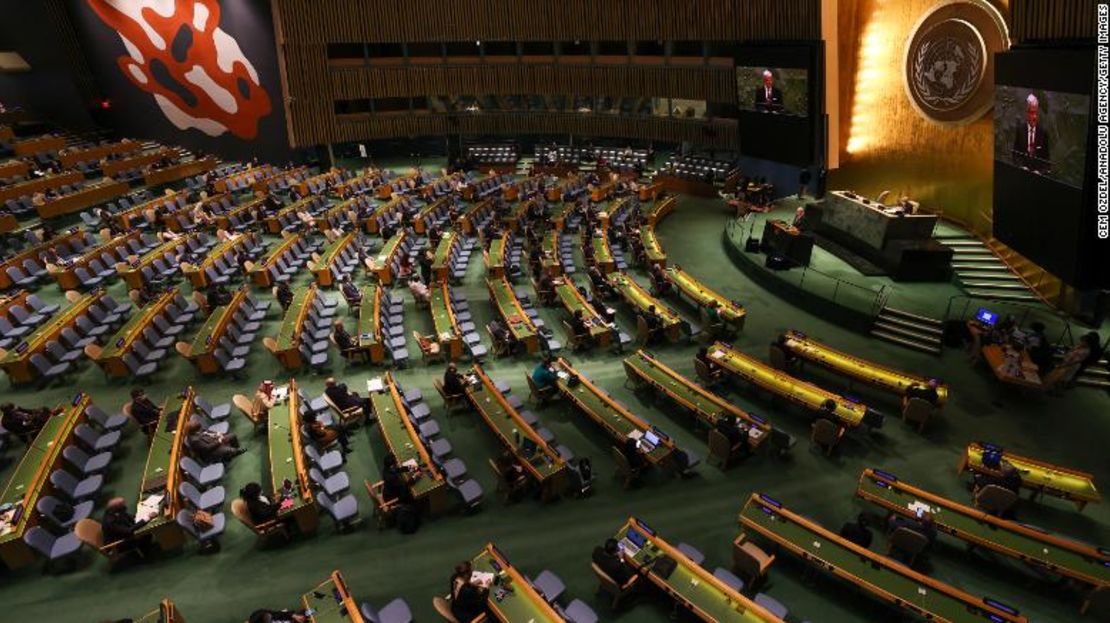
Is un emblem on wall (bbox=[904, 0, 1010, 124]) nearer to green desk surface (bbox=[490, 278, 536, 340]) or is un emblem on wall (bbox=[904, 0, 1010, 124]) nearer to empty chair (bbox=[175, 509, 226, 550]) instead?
green desk surface (bbox=[490, 278, 536, 340])

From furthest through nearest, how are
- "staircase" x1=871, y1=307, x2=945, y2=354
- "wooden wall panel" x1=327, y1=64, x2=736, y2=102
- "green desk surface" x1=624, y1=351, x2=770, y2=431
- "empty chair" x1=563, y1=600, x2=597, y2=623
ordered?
"wooden wall panel" x1=327, y1=64, x2=736, y2=102 < "staircase" x1=871, y1=307, x2=945, y2=354 < "green desk surface" x1=624, y1=351, x2=770, y2=431 < "empty chair" x1=563, y1=600, x2=597, y2=623

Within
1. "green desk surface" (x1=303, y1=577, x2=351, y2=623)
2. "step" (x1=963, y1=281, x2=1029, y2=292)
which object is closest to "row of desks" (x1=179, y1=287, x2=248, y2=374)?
"green desk surface" (x1=303, y1=577, x2=351, y2=623)

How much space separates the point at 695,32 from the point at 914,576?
2196 cm

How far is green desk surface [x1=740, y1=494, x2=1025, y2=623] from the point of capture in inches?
276

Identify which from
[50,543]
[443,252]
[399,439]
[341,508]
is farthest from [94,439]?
[443,252]

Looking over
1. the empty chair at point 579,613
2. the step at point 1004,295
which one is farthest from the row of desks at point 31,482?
the step at point 1004,295

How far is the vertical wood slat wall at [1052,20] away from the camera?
1044 cm

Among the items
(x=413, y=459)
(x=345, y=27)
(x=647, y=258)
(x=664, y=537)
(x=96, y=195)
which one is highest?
(x=345, y=27)

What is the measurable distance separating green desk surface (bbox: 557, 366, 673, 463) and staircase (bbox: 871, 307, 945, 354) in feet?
23.7

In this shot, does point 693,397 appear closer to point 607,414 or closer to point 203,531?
point 607,414

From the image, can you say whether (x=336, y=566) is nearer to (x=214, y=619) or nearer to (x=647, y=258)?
(x=214, y=619)

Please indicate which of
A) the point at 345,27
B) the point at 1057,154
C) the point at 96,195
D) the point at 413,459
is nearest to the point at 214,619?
the point at 413,459

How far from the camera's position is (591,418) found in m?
11.5

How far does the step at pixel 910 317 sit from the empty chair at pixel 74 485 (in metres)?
15.8
